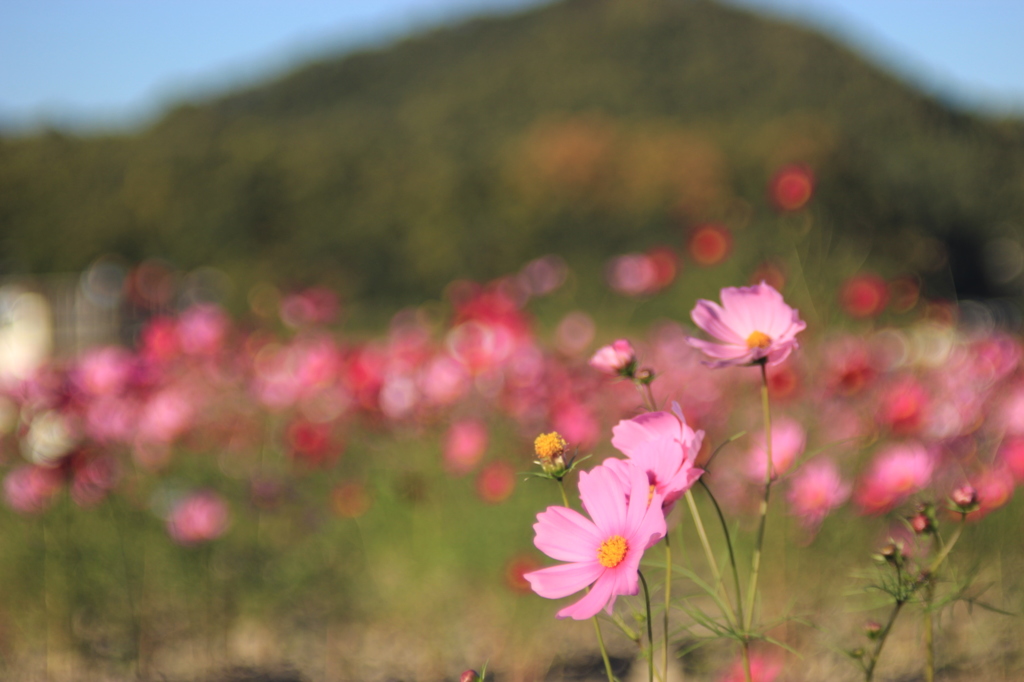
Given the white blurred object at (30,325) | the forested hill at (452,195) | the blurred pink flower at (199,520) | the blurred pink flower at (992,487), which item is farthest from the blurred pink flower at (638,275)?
the forested hill at (452,195)

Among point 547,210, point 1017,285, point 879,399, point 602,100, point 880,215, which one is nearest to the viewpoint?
point 879,399

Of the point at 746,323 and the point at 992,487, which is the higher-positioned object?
the point at 746,323

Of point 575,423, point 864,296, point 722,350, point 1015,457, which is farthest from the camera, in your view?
point 864,296

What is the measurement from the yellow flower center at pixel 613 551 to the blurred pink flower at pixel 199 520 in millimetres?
1332

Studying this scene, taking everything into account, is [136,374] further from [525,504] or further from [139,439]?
[525,504]

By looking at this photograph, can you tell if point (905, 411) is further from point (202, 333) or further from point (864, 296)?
point (202, 333)

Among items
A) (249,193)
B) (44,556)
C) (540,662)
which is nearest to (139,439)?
(44,556)

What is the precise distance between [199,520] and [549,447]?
1.35 m

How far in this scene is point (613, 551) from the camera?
2.31ft

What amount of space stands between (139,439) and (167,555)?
0.28 metres

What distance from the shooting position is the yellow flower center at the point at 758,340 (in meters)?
0.80

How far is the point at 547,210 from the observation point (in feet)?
43.6

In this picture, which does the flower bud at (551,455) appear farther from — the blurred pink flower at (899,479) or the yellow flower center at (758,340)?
the blurred pink flower at (899,479)

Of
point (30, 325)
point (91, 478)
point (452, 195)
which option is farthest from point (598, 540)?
point (452, 195)
